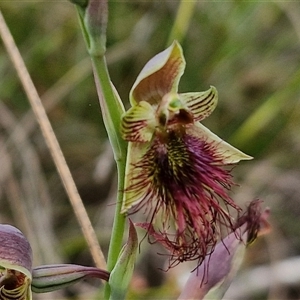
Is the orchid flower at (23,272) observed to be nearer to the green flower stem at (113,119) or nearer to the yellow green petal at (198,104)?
the green flower stem at (113,119)

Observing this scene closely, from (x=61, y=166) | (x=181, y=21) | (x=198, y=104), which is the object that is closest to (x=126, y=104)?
(x=181, y=21)

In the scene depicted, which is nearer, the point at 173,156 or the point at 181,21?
the point at 173,156

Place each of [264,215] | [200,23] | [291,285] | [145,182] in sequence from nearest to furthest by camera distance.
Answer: [145,182], [264,215], [291,285], [200,23]

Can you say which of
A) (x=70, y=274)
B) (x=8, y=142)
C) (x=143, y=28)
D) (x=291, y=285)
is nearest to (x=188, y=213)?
(x=70, y=274)

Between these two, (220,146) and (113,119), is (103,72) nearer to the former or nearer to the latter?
(113,119)

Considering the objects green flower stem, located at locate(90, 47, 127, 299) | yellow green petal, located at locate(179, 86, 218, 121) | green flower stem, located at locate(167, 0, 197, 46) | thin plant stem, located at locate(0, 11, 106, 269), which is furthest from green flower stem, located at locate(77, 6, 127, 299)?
green flower stem, located at locate(167, 0, 197, 46)

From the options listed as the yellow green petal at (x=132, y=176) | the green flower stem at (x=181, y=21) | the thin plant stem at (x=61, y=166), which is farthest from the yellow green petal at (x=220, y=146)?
the green flower stem at (x=181, y=21)

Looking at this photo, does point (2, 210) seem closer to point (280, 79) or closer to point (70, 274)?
point (280, 79)
